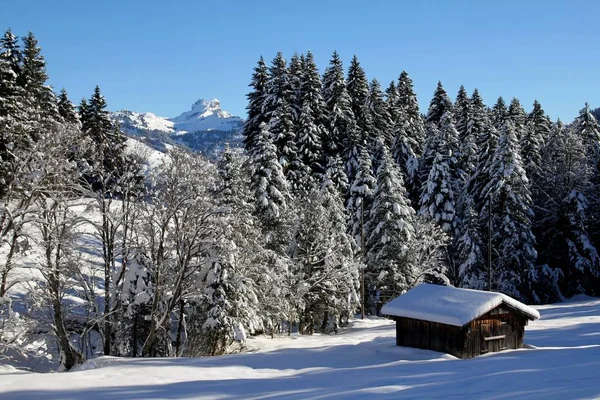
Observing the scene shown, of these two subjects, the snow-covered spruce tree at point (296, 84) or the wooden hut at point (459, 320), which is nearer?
the wooden hut at point (459, 320)

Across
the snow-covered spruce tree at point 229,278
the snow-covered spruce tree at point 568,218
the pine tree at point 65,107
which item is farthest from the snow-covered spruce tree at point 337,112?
the pine tree at point 65,107

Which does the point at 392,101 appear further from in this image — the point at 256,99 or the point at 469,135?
the point at 256,99

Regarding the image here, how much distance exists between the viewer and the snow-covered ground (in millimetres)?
11768

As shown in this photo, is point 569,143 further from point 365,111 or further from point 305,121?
point 305,121

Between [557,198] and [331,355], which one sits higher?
[557,198]

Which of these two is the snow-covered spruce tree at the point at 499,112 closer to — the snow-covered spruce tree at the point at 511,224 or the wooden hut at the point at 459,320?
the snow-covered spruce tree at the point at 511,224

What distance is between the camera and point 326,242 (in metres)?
33.7

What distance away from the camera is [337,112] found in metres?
51.2

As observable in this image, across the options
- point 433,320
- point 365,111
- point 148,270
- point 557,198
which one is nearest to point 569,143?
point 557,198

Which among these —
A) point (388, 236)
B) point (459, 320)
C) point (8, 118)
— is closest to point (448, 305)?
point (459, 320)

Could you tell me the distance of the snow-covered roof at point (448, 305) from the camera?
2083cm

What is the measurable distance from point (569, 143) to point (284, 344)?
36264 mm

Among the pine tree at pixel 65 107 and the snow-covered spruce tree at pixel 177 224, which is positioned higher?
the pine tree at pixel 65 107

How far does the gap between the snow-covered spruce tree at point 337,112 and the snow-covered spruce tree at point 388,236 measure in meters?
10.9
